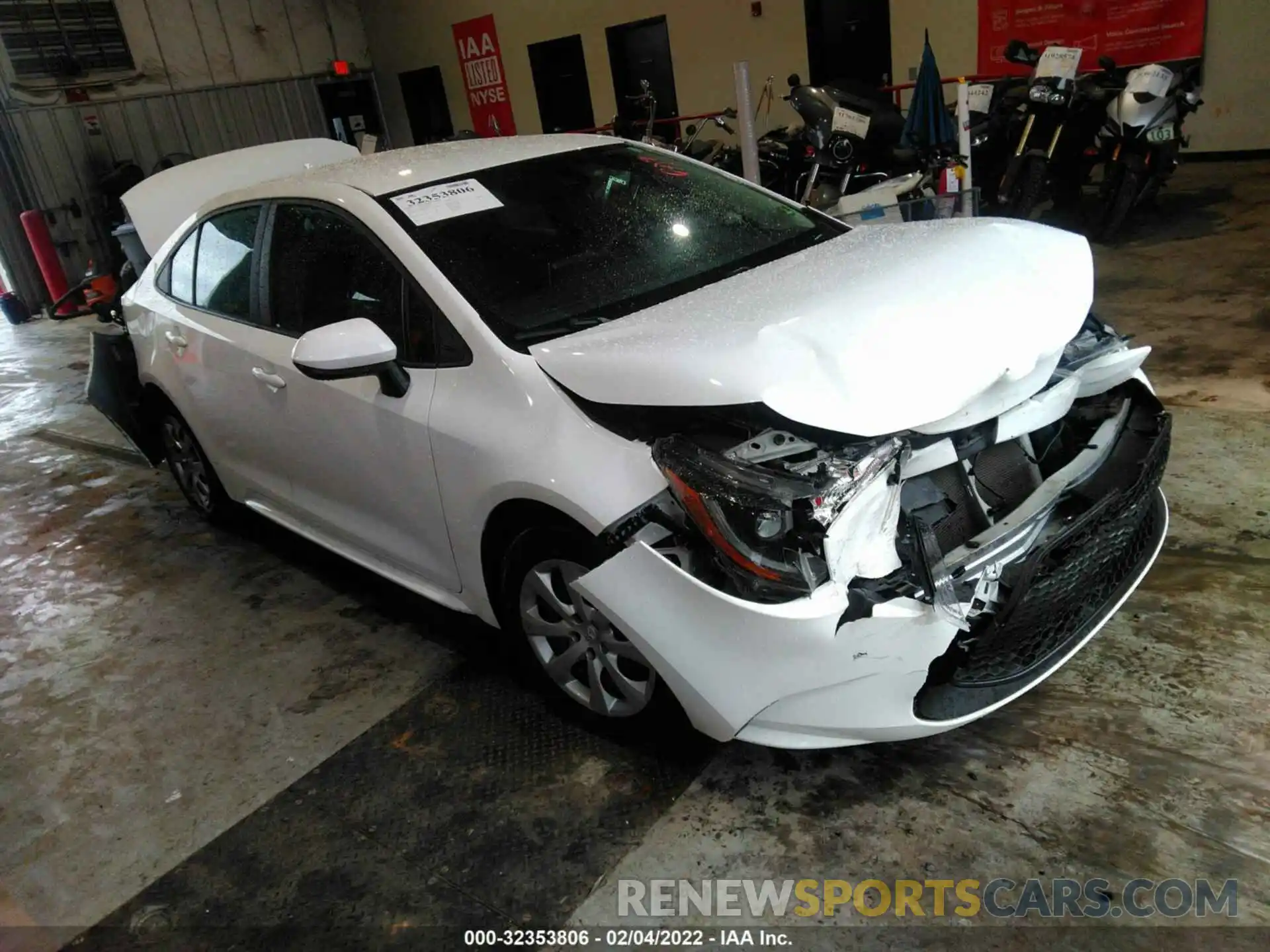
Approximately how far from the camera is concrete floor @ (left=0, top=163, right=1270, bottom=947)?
1948 millimetres

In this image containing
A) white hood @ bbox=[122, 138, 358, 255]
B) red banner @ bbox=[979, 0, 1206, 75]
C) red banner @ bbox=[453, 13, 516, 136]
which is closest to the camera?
white hood @ bbox=[122, 138, 358, 255]

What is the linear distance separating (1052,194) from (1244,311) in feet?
7.80

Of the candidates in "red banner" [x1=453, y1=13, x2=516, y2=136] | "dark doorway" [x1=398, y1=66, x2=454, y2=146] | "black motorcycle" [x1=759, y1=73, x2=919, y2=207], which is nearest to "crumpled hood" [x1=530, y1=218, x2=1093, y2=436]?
"black motorcycle" [x1=759, y1=73, x2=919, y2=207]

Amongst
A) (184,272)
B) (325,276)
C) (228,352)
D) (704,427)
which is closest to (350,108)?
(184,272)

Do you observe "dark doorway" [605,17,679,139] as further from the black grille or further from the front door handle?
the black grille

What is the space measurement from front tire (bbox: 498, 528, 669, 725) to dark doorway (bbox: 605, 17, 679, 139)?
9.04 meters

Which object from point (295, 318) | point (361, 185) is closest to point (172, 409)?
point (295, 318)

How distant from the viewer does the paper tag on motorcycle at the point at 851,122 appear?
6141 mm

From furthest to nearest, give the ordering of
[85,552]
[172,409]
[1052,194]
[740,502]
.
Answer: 1. [1052,194]
2. [85,552]
3. [172,409]
4. [740,502]

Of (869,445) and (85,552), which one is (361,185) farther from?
(85,552)

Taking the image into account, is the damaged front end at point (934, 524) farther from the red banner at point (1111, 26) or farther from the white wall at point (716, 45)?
the white wall at point (716, 45)

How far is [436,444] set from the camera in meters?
2.32

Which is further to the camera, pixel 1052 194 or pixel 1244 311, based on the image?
pixel 1052 194

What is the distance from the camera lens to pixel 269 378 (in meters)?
2.90
